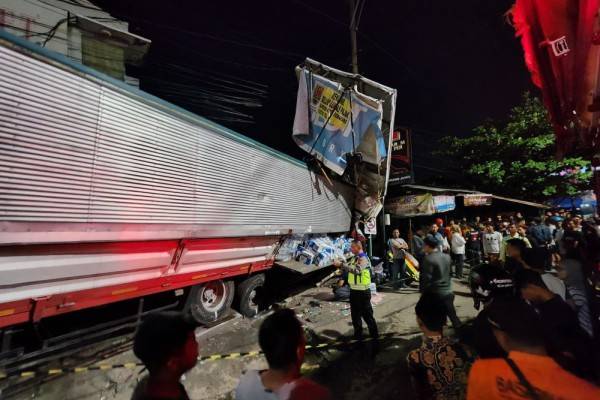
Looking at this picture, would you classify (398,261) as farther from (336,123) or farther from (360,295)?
(336,123)

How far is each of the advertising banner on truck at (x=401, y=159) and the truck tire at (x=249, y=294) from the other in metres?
6.72

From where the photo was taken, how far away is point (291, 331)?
1573 millimetres

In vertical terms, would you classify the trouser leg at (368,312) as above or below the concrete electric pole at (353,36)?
below

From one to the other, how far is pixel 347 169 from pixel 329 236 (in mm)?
2566

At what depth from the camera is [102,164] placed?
3.53 metres

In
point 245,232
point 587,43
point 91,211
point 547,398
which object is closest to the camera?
point 547,398

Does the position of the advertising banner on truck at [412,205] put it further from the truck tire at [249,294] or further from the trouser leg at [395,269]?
the truck tire at [249,294]

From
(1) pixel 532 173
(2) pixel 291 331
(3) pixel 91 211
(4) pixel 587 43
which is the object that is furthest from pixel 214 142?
(1) pixel 532 173

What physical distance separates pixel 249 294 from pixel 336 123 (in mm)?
6278

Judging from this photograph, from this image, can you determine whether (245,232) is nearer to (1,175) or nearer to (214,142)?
(214,142)

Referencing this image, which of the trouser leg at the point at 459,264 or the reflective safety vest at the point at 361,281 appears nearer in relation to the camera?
the reflective safety vest at the point at 361,281

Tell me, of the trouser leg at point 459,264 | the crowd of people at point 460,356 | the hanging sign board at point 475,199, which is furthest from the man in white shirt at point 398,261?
the crowd of people at point 460,356

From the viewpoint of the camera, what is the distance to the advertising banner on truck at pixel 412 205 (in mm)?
10797

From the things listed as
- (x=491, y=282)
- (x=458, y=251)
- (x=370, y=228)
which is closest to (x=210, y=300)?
(x=491, y=282)
